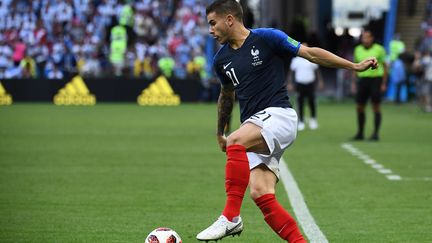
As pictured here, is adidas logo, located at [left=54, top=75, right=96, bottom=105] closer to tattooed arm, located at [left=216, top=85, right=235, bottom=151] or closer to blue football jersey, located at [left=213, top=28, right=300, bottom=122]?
tattooed arm, located at [left=216, top=85, right=235, bottom=151]

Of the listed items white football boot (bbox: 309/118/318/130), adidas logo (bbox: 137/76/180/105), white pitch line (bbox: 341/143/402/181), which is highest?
white pitch line (bbox: 341/143/402/181)

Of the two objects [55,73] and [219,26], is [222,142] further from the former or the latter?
[55,73]

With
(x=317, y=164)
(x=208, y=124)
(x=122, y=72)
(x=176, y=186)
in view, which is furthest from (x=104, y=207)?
(x=122, y=72)

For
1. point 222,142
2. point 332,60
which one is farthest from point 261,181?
point 332,60

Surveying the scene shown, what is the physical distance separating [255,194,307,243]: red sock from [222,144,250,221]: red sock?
17 cm

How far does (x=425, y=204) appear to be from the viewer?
1084 centimetres

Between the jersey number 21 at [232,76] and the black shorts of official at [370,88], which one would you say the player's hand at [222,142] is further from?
the black shorts of official at [370,88]

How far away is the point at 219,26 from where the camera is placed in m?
7.38

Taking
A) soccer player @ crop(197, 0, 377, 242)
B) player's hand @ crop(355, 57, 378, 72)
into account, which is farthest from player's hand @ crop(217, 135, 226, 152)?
player's hand @ crop(355, 57, 378, 72)

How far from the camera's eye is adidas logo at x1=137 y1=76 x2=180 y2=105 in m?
34.8

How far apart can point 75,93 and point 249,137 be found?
92.8 feet

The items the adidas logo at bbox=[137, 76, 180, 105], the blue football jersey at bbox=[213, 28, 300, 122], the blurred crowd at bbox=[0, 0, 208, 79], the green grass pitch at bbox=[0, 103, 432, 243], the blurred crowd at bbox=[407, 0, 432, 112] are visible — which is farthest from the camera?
the blurred crowd at bbox=[0, 0, 208, 79]

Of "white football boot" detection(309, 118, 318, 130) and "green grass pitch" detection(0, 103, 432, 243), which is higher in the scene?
"green grass pitch" detection(0, 103, 432, 243)

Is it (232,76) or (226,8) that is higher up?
(226,8)
